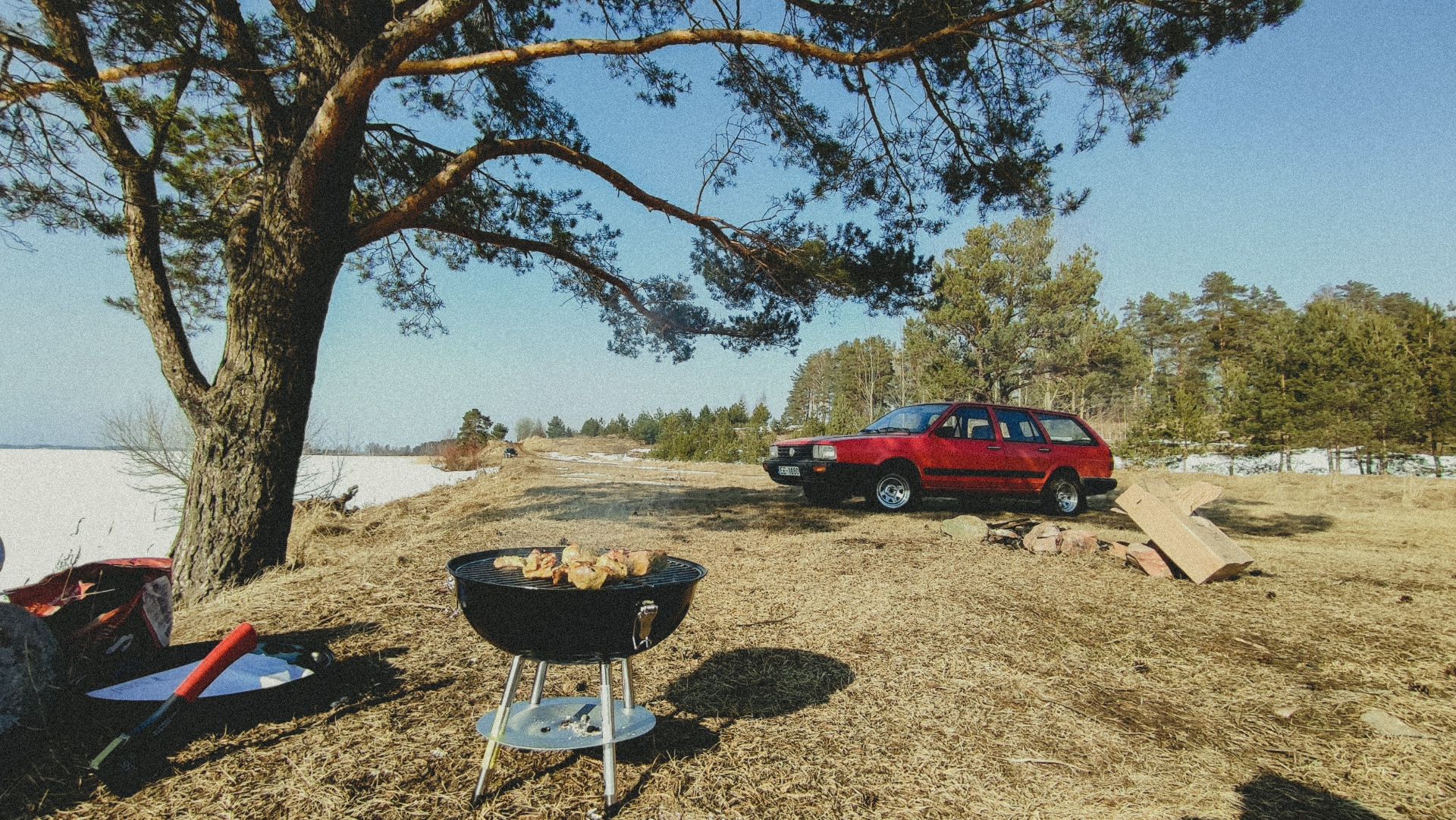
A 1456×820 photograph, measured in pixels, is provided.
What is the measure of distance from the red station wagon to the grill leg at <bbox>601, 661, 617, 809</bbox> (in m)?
6.68

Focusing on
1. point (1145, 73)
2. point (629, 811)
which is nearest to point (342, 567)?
point (629, 811)

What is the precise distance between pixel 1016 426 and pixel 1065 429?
105 cm

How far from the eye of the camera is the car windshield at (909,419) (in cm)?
891

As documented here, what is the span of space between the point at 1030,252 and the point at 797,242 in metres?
24.3

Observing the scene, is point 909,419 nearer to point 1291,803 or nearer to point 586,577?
point 1291,803

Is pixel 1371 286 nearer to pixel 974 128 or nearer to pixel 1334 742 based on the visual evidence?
pixel 974 128

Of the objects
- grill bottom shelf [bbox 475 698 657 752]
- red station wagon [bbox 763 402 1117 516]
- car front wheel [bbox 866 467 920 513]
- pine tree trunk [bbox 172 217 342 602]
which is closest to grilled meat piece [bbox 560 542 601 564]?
grill bottom shelf [bbox 475 698 657 752]

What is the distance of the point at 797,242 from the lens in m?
7.50

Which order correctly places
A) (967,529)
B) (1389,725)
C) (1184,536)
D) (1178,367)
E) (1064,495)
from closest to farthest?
(1389,725), (1184,536), (967,529), (1064,495), (1178,367)

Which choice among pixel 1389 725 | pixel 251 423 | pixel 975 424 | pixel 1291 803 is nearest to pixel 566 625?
pixel 1291 803

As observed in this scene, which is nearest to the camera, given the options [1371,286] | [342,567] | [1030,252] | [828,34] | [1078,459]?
[342,567]

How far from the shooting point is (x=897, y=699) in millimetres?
3055

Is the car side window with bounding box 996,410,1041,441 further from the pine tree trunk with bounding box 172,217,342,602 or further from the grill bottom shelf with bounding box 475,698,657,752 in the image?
the pine tree trunk with bounding box 172,217,342,602

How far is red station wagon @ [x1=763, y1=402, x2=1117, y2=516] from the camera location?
8.65m
